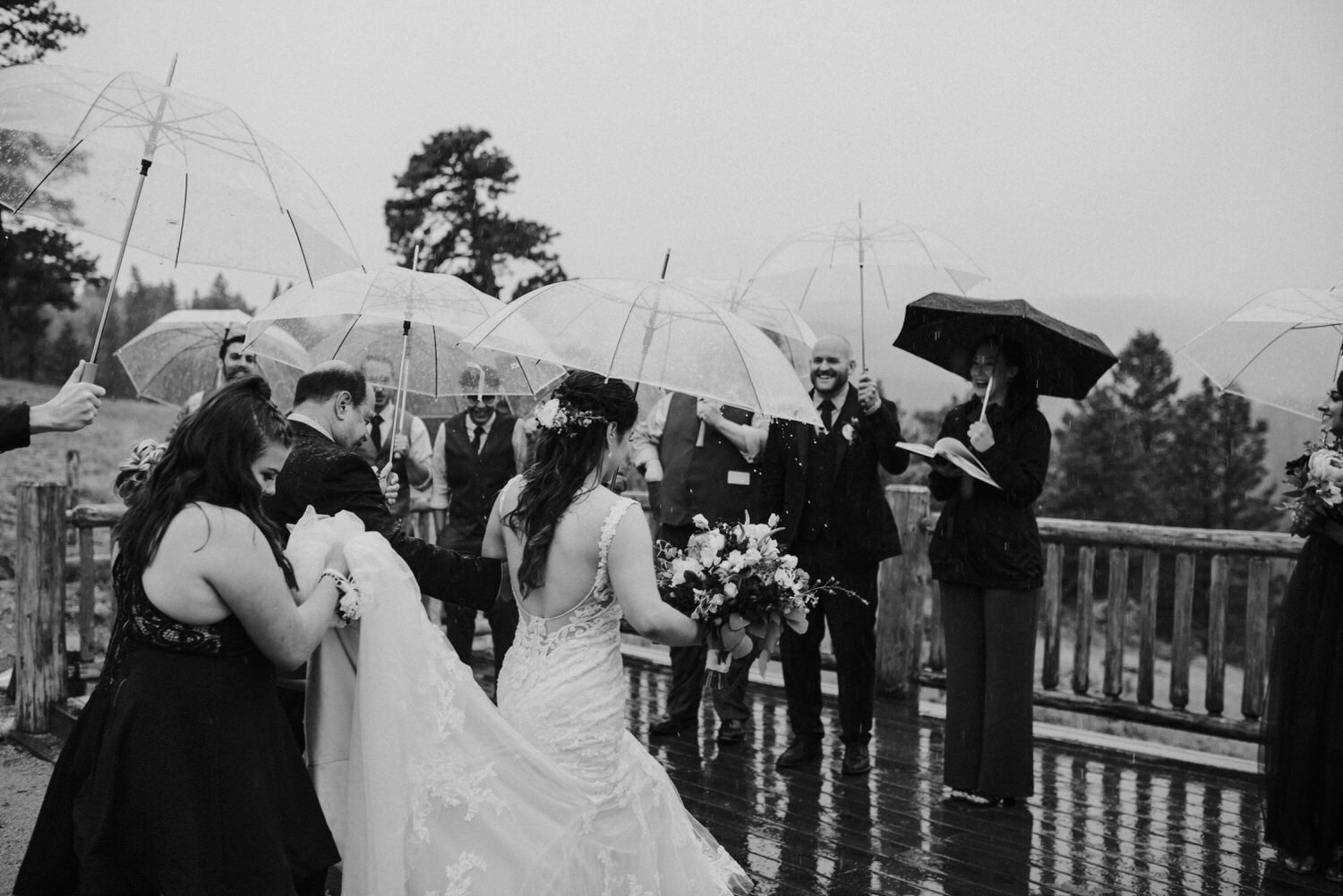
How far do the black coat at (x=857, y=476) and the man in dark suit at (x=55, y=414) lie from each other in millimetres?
3557

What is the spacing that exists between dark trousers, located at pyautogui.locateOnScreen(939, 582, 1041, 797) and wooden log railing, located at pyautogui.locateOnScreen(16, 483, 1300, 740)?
34.6 inches

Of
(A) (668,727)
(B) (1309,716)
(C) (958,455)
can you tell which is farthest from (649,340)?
(B) (1309,716)

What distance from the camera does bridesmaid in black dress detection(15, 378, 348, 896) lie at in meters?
2.51

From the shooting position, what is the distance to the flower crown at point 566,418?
10.9 feet

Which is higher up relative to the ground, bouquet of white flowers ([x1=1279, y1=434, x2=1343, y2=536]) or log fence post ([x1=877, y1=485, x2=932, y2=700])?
bouquet of white flowers ([x1=1279, y1=434, x2=1343, y2=536])

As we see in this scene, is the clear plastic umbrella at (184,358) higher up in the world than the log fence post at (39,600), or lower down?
higher up

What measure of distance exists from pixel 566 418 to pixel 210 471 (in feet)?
3.65

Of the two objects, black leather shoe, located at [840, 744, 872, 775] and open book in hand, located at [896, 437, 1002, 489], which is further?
black leather shoe, located at [840, 744, 872, 775]

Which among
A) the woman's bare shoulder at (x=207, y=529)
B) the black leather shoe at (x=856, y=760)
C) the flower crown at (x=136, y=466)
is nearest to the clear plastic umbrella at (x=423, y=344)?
the flower crown at (x=136, y=466)

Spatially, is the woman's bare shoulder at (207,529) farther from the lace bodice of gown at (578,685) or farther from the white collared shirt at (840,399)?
the white collared shirt at (840,399)

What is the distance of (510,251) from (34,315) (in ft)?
26.8

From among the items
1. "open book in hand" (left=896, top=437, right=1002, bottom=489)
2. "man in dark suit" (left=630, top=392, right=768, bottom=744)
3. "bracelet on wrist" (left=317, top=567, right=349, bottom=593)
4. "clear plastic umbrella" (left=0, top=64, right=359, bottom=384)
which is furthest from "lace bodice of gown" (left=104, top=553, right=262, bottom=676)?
"man in dark suit" (left=630, top=392, right=768, bottom=744)

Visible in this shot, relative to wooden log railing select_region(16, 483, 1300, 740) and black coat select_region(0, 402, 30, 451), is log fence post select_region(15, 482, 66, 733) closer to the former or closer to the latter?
wooden log railing select_region(16, 483, 1300, 740)

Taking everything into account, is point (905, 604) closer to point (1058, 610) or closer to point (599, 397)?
point (1058, 610)
